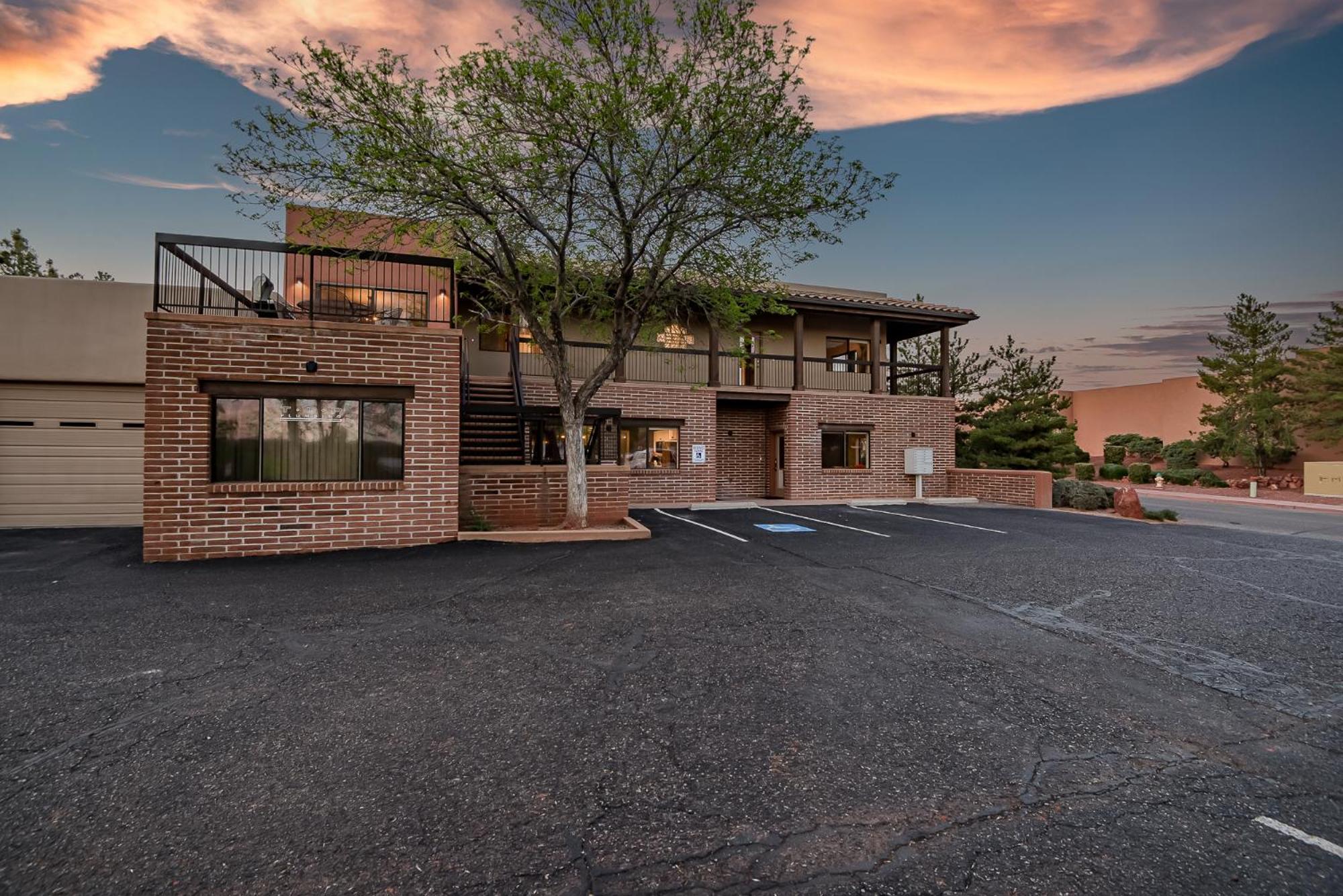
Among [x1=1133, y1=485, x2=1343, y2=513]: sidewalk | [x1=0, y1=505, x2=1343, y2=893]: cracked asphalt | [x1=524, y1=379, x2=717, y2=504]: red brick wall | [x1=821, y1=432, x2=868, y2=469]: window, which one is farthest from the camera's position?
[x1=821, y1=432, x2=868, y2=469]: window

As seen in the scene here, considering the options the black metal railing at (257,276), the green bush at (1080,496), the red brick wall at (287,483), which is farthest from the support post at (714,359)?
the green bush at (1080,496)

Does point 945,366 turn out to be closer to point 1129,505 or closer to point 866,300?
point 866,300

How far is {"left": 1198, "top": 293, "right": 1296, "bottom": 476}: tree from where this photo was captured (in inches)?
1006

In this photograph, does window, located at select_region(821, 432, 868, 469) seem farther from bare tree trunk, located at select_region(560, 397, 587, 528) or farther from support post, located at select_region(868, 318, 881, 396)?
bare tree trunk, located at select_region(560, 397, 587, 528)

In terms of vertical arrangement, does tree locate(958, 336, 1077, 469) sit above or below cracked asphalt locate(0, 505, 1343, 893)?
above

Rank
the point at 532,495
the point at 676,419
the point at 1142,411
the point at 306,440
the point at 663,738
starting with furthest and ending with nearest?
the point at 1142,411
the point at 676,419
the point at 532,495
the point at 306,440
the point at 663,738

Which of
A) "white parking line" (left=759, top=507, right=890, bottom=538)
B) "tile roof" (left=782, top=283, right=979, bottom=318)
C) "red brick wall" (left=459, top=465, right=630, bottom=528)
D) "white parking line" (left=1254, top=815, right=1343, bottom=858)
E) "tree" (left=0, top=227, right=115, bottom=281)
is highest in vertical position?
"tree" (left=0, top=227, right=115, bottom=281)

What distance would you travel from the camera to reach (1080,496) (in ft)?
49.2

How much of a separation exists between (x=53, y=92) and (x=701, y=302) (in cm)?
1337

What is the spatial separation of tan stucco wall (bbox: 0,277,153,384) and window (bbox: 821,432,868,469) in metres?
17.7

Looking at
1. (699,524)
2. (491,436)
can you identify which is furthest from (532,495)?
(699,524)

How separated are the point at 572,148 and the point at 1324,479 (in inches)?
1196

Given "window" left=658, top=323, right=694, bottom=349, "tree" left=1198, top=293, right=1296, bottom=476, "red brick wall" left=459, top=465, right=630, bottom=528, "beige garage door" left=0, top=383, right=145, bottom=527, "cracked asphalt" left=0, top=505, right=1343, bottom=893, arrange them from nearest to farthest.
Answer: "cracked asphalt" left=0, top=505, right=1343, bottom=893 < "red brick wall" left=459, top=465, right=630, bottom=528 < "beige garage door" left=0, top=383, right=145, bottom=527 < "window" left=658, top=323, right=694, bottom=349 < "tree" left=1198, top=293, right=1296, bottom=476

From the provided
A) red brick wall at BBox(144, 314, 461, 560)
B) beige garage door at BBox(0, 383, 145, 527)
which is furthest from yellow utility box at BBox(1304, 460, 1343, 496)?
beige garage door at BBox(0, 383, 145, 527)
